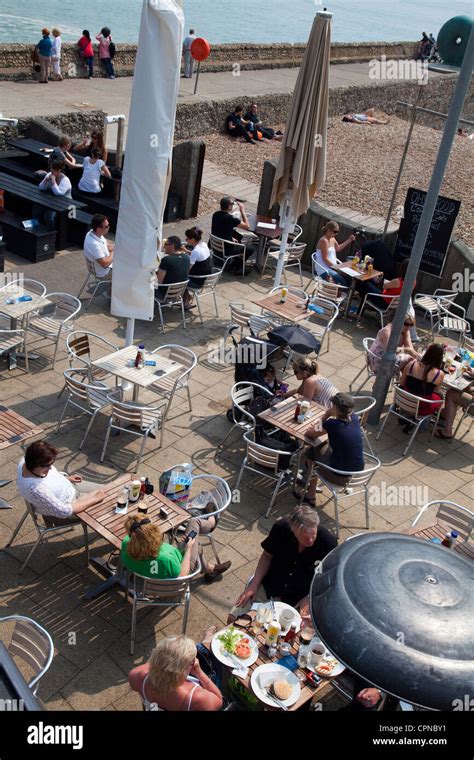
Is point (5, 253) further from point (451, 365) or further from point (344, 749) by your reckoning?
point (344, 749)

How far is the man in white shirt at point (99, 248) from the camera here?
31.9 ft

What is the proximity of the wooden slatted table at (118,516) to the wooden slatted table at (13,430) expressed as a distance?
0.87m

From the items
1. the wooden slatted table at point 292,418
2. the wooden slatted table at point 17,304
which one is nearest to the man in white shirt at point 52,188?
the wooden slatted table at point 17,304

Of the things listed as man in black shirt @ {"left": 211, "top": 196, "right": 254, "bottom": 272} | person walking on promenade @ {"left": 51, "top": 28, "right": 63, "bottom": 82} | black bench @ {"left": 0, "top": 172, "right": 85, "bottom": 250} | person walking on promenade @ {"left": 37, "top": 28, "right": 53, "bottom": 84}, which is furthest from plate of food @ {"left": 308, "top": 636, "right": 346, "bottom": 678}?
person walking on promenade @ {"left": 51, "top": 28, "right": 63, "bottom": 82}

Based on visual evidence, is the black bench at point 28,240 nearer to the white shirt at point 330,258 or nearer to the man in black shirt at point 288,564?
the white shirt at point 330,258

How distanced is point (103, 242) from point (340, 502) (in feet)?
16.4

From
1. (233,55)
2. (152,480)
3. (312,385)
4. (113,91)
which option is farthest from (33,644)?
(233,55)

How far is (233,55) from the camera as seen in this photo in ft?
88.2

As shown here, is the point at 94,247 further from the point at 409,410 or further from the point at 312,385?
the point at 409,410

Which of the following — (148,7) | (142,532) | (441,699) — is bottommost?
(142,532)

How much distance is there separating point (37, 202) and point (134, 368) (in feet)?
17.0

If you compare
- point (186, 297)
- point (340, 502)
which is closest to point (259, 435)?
point (340, 502)

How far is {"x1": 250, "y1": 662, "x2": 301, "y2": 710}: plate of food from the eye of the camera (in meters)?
4.37

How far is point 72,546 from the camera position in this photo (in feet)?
20.1
